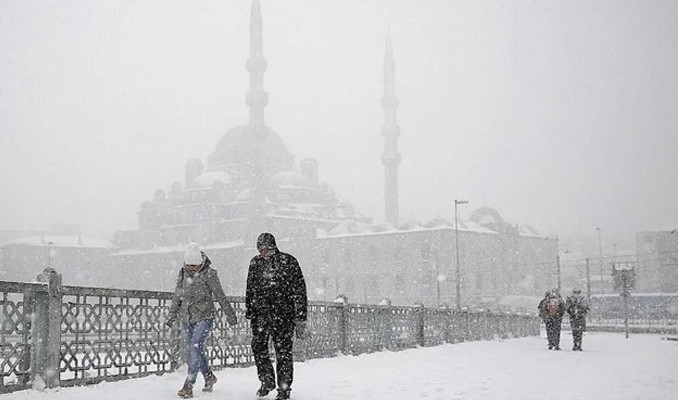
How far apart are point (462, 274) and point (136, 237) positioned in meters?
33.7

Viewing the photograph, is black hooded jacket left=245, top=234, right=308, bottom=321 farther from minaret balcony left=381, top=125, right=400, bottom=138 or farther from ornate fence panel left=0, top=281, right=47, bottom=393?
minaret balcony left=381, top=125, right=400, bottom=138

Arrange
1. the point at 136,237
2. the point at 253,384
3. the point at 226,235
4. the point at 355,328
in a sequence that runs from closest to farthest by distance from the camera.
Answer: the point at 253,384, the point at 355,328, the point at 226,235, the point at 136,237

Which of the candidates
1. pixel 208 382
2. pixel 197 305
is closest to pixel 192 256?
pixel 197 305

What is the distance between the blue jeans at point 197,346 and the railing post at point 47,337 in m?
1.07

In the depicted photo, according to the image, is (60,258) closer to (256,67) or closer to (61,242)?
(61,242)

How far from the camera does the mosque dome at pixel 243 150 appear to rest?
71.8 m

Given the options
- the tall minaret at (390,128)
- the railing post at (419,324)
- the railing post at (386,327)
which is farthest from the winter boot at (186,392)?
the tall minaret at (390,128)

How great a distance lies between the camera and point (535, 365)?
29.9 feet

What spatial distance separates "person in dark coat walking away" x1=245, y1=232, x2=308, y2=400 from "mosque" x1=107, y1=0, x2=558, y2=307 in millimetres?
45604

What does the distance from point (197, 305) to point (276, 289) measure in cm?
86

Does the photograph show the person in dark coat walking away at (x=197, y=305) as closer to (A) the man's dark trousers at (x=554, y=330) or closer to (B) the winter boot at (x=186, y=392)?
(B) the winter boot at (x=186, y=392)

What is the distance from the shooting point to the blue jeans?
6.08 m

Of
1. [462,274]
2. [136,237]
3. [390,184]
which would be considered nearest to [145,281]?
[136,237]

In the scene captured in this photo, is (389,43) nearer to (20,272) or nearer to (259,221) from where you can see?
(259,221)
